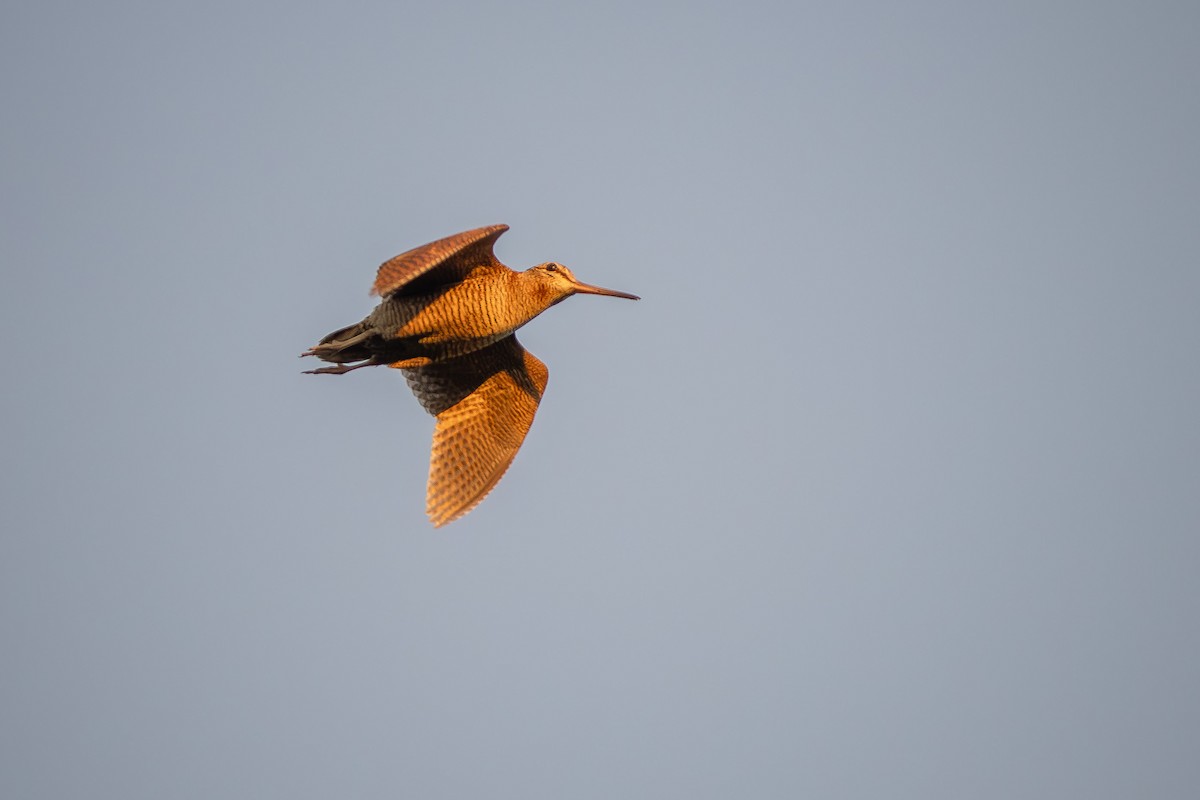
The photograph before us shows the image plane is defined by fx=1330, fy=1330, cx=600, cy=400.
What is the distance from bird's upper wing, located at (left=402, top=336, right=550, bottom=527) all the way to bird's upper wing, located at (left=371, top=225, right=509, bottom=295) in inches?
60.1

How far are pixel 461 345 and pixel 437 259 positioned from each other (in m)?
2.00

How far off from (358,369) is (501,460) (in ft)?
6.16

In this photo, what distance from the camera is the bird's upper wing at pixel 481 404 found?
570 inches

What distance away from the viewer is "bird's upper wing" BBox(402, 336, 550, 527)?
14.5 metres

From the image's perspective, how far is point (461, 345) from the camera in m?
13.9

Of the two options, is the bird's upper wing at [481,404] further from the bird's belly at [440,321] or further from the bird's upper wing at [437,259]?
the bird's upper wing at [437,259]

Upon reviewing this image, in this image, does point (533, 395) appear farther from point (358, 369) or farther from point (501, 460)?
point (358, 369)

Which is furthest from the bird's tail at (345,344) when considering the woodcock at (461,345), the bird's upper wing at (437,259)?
the bird's upper wing at (437,259)

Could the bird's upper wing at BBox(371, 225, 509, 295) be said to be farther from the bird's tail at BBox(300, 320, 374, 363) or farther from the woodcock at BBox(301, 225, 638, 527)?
the bird's tail at BBox(300, 320, 374, 363)

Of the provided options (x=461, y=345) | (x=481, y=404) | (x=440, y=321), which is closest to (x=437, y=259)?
(x=440, y=321)

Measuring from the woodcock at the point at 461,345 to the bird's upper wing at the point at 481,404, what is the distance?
0.01 m

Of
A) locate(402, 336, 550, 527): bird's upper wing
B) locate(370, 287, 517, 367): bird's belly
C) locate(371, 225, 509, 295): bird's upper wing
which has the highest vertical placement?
locate(371, 225, 509, 295): bird's upper wing

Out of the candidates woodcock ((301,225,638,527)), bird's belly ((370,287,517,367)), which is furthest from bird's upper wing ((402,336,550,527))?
bird's belly ((370,287,517,367))

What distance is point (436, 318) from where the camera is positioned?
13.6 meters
